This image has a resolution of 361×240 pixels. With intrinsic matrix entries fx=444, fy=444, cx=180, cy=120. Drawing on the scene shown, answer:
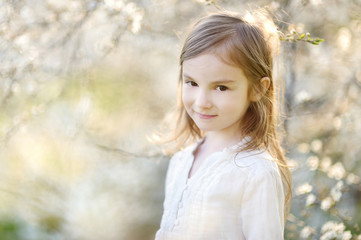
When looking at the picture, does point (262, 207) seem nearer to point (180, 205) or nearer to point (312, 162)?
point (180, 205)

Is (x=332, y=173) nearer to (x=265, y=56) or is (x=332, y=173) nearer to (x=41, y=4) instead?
(x=265, y=56)

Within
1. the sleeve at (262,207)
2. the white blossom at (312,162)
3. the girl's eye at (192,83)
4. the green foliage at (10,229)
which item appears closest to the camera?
the sleeve at (262,207)

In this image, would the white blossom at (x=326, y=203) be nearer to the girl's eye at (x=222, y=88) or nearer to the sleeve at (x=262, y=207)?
the sleeve at (x=262, y=207)

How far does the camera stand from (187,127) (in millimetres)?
1699

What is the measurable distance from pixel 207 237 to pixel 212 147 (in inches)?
11.6

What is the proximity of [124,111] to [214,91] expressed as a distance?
1.62 metres

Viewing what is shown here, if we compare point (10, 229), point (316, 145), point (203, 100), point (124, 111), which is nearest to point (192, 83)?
point (203, 100)

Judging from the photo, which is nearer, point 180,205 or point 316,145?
point 180,205

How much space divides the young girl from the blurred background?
0.28m

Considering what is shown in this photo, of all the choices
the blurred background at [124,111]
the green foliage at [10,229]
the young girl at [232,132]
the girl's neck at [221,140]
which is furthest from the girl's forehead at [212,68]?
the green foliage at [10,229]

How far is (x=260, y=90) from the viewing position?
1.34 m

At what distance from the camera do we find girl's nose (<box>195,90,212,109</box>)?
126 cm

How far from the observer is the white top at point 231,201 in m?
1.22

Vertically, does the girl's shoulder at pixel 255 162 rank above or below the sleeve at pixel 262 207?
above
